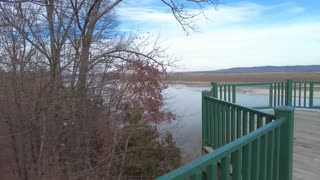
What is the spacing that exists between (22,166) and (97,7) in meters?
8.66

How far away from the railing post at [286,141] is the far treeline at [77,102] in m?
10.2

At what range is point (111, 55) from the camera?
57.7 ft

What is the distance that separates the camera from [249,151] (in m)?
2.25

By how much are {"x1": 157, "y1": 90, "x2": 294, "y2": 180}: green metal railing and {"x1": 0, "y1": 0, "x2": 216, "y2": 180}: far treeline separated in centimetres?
927

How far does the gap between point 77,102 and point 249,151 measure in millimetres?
13214

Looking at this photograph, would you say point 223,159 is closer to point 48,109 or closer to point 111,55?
point 48,109

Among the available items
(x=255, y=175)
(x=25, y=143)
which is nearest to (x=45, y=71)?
(x=25, y=143)

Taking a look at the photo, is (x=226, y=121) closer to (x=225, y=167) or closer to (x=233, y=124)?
(x=233, y=124)

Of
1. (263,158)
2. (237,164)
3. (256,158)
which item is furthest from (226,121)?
(237,164)

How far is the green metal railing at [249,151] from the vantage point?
1644 mm

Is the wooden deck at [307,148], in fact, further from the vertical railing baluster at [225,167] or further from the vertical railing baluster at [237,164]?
the vertical railing baluster at [225,167]

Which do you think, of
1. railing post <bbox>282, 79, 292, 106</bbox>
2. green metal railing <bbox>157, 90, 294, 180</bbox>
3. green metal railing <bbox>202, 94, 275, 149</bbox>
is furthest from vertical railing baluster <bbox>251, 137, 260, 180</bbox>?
railing post <bbox>282, 79, 292, 106</bbox>

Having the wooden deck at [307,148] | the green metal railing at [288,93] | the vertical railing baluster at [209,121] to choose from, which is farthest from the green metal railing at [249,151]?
the green metal railing at [288,93]

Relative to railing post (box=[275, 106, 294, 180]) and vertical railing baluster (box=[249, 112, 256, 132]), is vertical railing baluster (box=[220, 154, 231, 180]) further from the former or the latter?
vertical railing baluster (box=[249, 112, 256, 132])
